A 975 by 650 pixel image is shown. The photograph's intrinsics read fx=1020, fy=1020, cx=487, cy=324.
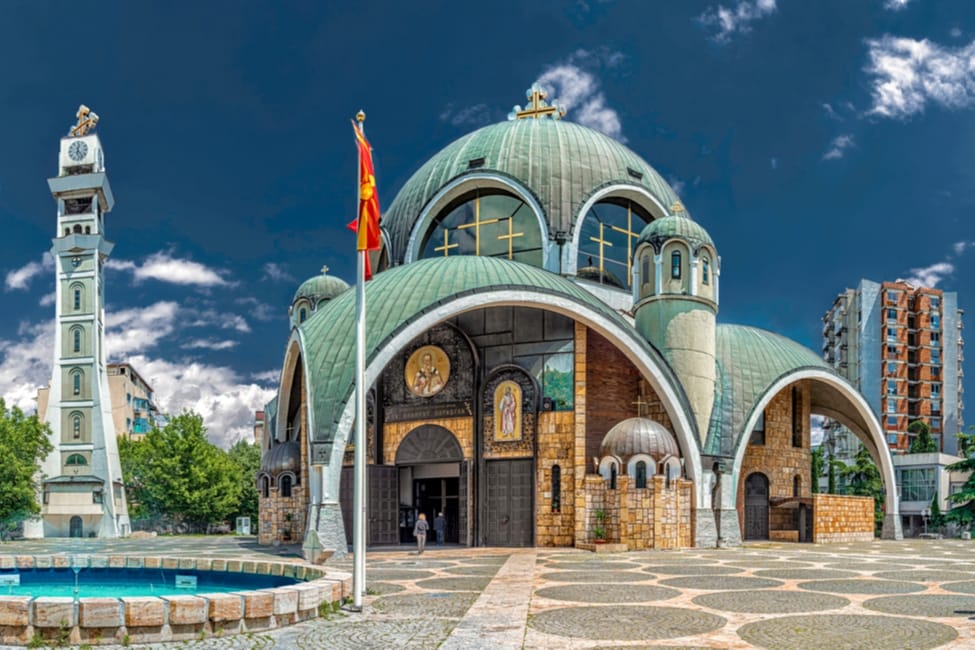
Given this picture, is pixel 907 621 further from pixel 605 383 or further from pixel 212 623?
pixel 605 383

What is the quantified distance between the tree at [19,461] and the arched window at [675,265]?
31.5m

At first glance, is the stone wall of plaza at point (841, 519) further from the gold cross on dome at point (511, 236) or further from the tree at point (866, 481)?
the tree at point (866, 481)

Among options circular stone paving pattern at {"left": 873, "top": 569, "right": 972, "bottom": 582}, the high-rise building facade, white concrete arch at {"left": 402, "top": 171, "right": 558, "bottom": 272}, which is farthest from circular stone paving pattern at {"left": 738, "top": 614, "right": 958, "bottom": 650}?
the high-rise building facade

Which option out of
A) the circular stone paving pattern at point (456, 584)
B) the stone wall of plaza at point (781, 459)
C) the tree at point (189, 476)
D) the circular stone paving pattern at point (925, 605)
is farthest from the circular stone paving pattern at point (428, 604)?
the tree at point (189, 476)

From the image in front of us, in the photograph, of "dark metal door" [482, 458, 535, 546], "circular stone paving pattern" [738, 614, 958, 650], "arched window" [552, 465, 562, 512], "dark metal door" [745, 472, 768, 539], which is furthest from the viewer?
"dark metal door" [745, 472, 768, 539]

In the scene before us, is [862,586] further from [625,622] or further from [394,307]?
[394,307]

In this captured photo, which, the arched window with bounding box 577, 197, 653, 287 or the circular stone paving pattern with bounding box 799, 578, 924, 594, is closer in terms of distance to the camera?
the circular stone paving pattern with bounding box 799, 578, 924, 594

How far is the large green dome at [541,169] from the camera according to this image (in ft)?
104

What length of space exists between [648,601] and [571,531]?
12479 millimetres

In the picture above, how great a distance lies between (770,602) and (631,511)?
12.0 meters

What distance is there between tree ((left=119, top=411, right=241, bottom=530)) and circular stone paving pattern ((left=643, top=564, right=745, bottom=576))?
103ft

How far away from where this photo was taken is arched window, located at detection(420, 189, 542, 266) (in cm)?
3184

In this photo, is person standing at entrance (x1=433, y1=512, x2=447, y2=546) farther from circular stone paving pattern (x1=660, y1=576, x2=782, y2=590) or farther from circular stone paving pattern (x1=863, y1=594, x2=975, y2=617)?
circular stone paving pattern (x1=863, y1=594, x2=975, y2=617)

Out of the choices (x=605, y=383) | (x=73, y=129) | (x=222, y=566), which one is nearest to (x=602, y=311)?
(x=605, y=383)
